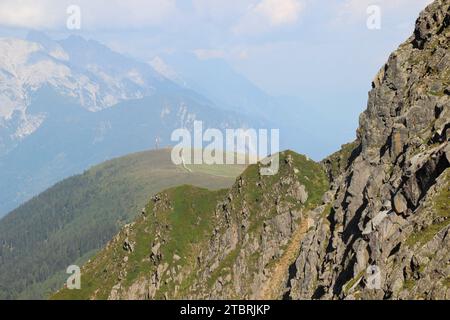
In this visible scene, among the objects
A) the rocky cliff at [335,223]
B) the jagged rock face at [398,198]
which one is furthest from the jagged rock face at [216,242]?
the jagged rock face at [398,198]

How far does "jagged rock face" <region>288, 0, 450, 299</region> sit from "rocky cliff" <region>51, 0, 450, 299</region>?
190mm

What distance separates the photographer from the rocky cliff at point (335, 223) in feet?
243

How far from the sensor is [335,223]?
114m

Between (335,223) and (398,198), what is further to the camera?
(335,223)

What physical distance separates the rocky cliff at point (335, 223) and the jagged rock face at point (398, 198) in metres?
0.19

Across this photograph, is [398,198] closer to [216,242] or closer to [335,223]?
[335,223]

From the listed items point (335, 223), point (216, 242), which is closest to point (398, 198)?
point (335, 223)

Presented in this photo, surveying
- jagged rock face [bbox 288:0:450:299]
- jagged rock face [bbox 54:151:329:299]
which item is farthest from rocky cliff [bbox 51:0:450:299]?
jagged rock face [bbox 54:151:329:299]

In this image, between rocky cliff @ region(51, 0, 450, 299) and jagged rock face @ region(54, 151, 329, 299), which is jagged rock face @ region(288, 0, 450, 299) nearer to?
rocky cliff @ region(51, 0, 450, 299)

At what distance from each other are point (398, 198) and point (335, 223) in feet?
99.4

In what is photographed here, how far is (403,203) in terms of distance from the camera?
8331 centimetres
